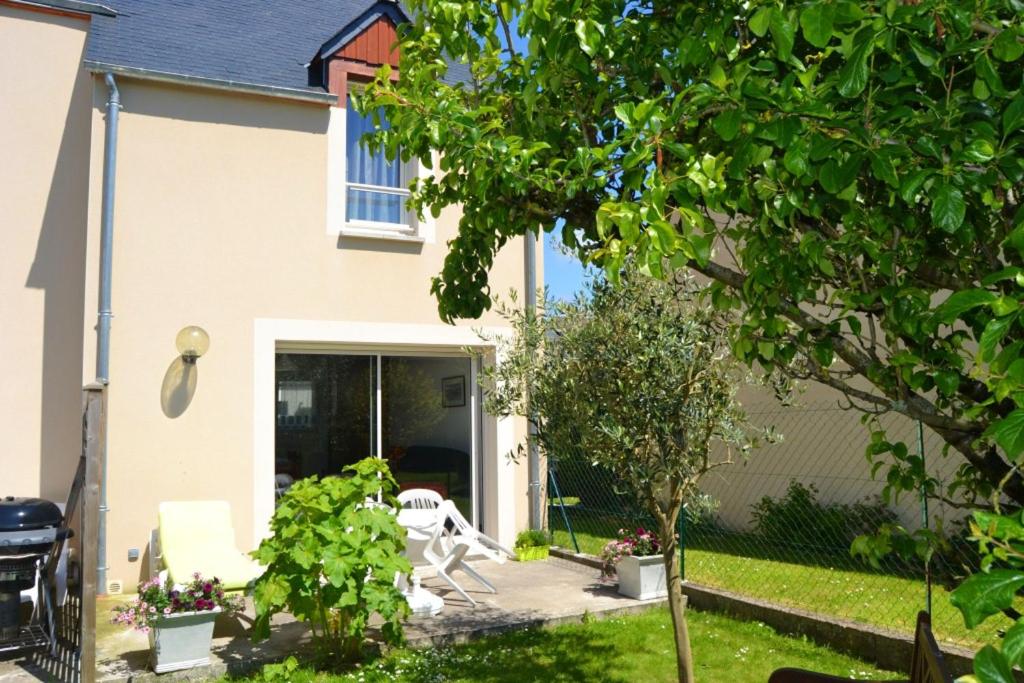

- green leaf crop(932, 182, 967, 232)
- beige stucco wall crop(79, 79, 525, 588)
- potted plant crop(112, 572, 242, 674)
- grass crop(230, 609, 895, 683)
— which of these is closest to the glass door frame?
beige stucco wall crop(79, 79, 525, 588)

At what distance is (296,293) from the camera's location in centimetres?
929

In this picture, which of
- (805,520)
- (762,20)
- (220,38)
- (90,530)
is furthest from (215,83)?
(805,520)

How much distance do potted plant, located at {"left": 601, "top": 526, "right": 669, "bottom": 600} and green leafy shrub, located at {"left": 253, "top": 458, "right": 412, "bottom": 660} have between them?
2689 mm

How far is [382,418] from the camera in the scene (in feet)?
32.2

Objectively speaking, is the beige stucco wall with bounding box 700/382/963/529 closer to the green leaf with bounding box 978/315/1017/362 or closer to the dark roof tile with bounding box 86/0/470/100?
the dark roof tile with bounding box 86/0/470/100

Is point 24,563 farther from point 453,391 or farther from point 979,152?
point 979,152

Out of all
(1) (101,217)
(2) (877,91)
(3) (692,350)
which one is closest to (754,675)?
(3) (692,350)

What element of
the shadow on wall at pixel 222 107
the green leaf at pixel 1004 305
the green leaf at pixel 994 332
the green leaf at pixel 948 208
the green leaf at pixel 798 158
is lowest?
the green leaf at pixel 994 332

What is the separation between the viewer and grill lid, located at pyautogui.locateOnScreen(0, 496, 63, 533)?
6391mm

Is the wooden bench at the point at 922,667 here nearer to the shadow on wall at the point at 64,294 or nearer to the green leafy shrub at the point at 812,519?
the green leafy shrub at the point at 812,519

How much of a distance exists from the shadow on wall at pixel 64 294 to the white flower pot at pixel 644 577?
20.2 ft

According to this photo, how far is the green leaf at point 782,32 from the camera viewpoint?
6.88 feet

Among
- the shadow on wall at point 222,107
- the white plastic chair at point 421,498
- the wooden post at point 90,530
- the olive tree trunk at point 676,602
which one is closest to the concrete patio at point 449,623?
the wooden post at point 90,530

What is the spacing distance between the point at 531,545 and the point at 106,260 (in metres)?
6.02
